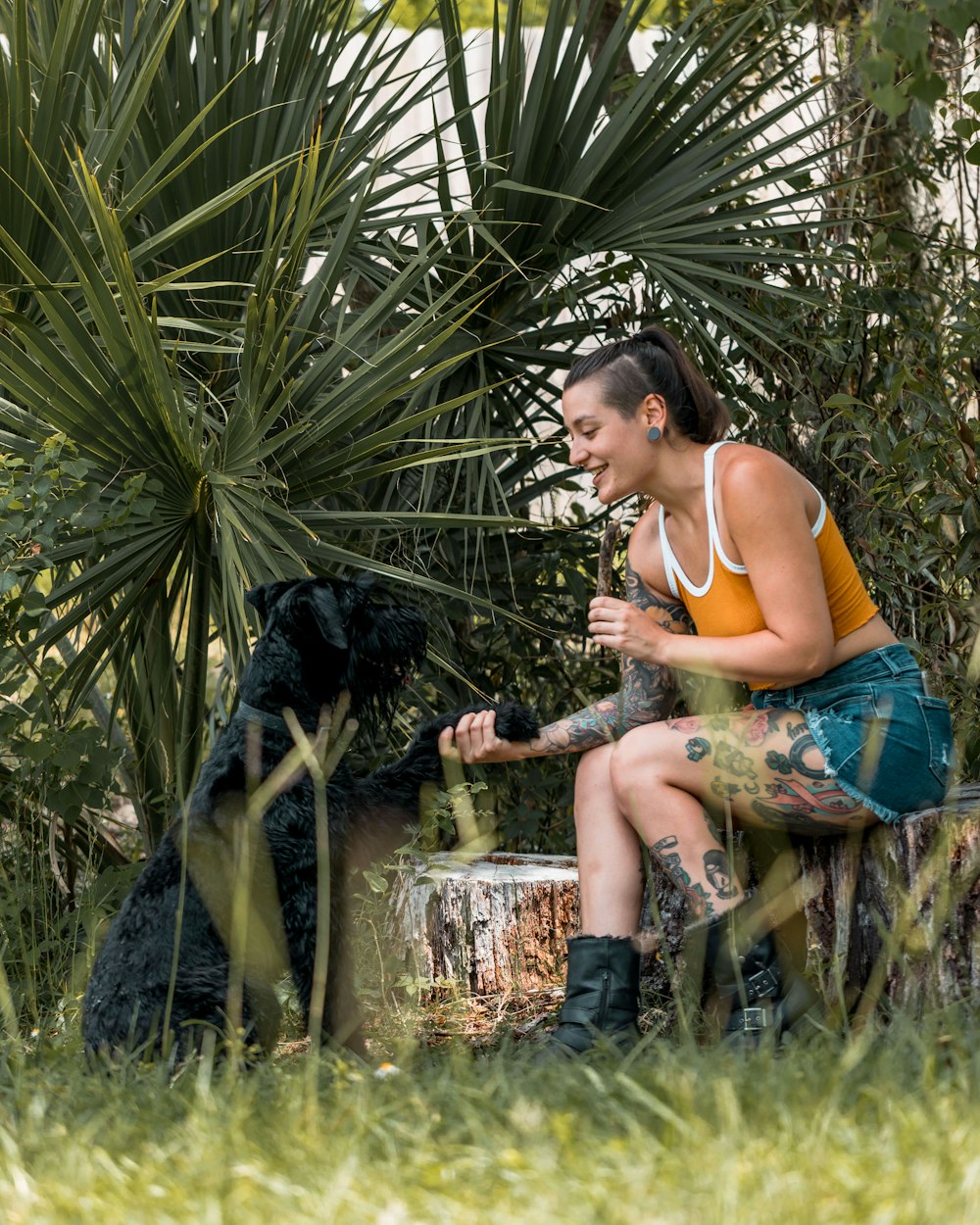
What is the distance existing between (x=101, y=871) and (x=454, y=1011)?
1439 mm

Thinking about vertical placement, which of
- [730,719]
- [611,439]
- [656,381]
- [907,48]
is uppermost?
[907,48]

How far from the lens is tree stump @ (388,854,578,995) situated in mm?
3030

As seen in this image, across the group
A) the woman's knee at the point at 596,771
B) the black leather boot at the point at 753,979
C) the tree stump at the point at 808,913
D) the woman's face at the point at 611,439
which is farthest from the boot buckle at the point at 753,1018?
the woman's face at the point at 611,439

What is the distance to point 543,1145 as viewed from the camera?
1304 millimetres

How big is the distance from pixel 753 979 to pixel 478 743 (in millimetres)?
765

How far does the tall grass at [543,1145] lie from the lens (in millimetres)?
1183

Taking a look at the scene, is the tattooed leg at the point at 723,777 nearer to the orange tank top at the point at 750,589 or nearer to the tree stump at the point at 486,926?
the orange tank top at the point at 750,589

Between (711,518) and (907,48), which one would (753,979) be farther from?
(907,48)

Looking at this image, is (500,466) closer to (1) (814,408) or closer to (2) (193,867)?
(1) (814,408)

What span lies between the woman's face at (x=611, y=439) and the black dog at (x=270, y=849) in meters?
0.52

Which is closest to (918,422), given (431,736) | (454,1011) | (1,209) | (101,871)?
(431,736)

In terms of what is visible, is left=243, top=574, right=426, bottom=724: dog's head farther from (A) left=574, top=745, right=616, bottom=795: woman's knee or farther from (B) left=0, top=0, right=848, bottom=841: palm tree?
(A) left=574, top=745, right=616, bottom=795: woman's knee

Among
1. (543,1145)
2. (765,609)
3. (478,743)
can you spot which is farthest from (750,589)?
(543,1145)

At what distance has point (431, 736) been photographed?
2783 millimetres
